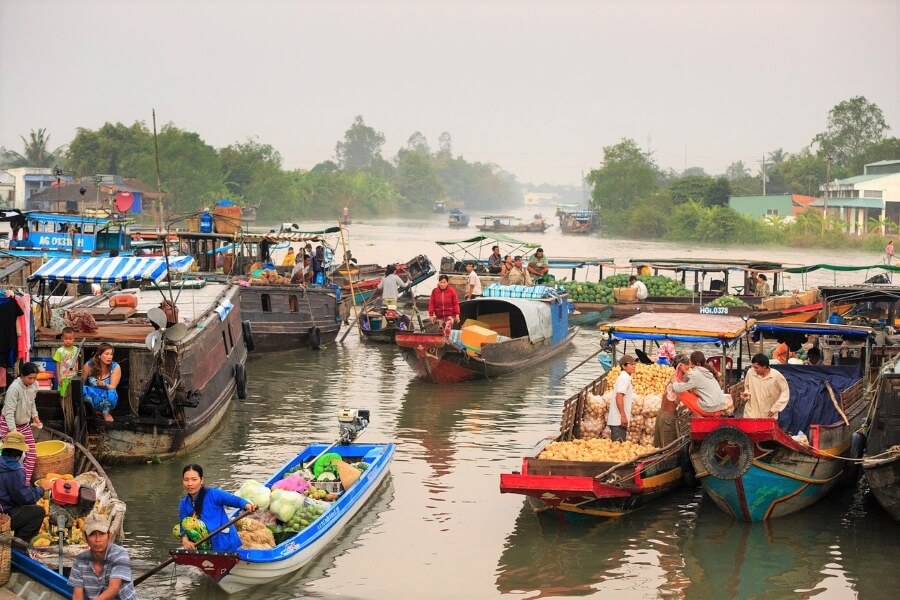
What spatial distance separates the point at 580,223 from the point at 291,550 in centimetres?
8102

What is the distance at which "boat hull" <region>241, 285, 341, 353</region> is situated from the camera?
23453mm

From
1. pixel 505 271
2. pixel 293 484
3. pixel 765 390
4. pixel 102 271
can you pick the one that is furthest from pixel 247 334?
pixel 765 390

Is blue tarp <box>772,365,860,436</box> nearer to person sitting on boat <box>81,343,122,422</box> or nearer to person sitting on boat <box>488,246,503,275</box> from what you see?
person sitting on boat <box>81,343,122,422</box>

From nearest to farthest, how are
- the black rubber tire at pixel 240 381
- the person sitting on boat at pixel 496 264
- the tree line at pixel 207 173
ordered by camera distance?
the black rubber tire at pixel 240 381, the person sitting on boat at pixel 496 264, the tree line at pixel 207 173


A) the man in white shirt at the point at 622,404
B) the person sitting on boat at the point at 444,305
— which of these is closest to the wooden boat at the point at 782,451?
the man in white shirt at the point at 622,404

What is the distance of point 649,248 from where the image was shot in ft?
235

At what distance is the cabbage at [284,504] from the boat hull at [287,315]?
12.4 m

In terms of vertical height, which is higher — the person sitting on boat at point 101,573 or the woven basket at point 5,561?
the person sitting on boat at point 101,573

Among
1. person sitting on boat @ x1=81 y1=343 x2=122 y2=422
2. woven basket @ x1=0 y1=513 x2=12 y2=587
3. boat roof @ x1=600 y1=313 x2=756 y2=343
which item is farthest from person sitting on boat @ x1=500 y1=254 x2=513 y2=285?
woven basket @ x1=0 y1=513 x2=12 y2=587

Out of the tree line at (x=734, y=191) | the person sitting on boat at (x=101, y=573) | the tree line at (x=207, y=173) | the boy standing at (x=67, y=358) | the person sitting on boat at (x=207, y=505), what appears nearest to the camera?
the person sitting on boat at (x=101, y=573)

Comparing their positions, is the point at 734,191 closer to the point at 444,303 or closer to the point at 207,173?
the point at 207,173

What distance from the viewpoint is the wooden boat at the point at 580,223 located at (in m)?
89.8

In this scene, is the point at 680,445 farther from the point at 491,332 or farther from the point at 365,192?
the point at 365,192

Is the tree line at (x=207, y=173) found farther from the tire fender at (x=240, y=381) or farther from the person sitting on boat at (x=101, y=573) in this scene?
the person sitting on boat at (x=101, y=573)
